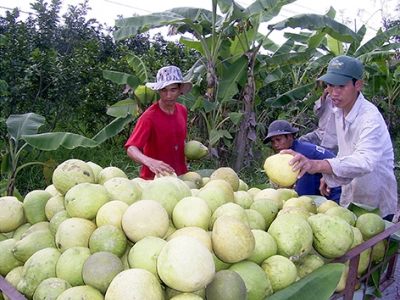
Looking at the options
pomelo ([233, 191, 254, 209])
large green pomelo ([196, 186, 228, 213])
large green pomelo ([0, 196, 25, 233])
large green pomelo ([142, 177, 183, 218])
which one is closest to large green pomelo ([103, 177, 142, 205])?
large green pomelo ([142, 177, 183, 218])

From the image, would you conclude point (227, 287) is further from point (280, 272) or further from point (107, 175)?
point (107, 175)

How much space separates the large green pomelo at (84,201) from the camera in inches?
70.1

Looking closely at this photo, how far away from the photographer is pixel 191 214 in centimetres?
175

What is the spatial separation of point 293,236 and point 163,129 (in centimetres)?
216

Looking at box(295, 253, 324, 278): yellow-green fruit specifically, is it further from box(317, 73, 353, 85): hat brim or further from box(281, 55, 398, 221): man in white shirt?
box(317, 73, 353, 85): hat brim

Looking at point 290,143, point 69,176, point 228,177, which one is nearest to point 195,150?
point 290,143

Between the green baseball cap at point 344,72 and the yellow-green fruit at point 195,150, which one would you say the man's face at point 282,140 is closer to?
the yellow-green fruit at point 195,150

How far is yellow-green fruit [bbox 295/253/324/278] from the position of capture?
1.78 meters

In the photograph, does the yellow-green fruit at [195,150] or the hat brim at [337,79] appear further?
the yellow-green fruit at [195,150]

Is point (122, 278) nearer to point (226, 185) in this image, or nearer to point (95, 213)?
point (95, 213)

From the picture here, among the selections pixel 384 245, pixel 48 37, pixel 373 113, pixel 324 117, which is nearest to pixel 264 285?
pixel 384 245

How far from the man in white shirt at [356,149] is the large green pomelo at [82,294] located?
137cm

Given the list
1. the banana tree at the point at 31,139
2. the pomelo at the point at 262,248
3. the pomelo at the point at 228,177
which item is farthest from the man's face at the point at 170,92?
the pomelo at the point at 262,248

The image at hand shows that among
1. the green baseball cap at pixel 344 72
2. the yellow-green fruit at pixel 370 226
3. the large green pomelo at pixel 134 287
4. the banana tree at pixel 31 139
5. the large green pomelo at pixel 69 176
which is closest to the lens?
the large green pomelo at pixel 134 287
